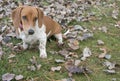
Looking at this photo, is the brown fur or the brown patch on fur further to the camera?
the brown patch on fur

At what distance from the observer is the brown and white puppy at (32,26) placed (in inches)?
183

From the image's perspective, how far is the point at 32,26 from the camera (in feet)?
15.2

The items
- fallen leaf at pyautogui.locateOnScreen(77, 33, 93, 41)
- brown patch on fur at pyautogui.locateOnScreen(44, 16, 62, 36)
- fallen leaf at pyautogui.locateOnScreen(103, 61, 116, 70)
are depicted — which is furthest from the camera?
fallen leaf at pyautogui.locateOnScreen(77, 33, 93, 41)

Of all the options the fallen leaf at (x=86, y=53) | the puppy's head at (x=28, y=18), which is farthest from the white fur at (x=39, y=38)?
the fallen leaf at (x=86, y=53)

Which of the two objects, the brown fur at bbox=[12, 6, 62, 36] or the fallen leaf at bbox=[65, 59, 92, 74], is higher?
the brown fur at bbox=[12, 6, 62, 36]

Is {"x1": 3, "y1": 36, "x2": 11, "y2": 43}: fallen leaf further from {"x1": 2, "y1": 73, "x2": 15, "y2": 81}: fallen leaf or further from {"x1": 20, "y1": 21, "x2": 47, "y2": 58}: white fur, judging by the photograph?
{"x1": 2, "y1": 73, "x2": 15, "y2": 81}: fallen leaf

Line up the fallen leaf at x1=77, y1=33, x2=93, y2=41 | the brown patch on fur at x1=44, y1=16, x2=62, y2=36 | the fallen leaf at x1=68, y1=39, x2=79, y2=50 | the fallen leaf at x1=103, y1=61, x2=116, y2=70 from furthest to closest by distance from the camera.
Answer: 1. the fallen leaf at x1=77, y1=33, x2=93, y2=41
2. the brown patch on fur at x1=44, y1=16, x2=62, y2=36
3. the fallen leaf at x1=68, y1=39, x2=79, y2=50
4. the fallen leaf at x1=103, y1=61, x2=116, y2=70

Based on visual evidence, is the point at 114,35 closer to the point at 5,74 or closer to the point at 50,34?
the point at 50,34

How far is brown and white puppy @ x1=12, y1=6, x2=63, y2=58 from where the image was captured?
15.2ft

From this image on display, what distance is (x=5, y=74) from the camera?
4359mm

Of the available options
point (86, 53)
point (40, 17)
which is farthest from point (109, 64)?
point (40, 17)

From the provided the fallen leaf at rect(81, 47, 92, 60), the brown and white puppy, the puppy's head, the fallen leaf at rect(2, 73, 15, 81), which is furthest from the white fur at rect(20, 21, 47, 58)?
the fallen leaf at rect(2, 73, 15, 81)

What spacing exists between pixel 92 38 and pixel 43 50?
1199 millimetres

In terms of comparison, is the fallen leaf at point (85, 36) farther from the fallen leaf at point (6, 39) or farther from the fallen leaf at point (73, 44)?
the fallen leaf at point (6, 39)
